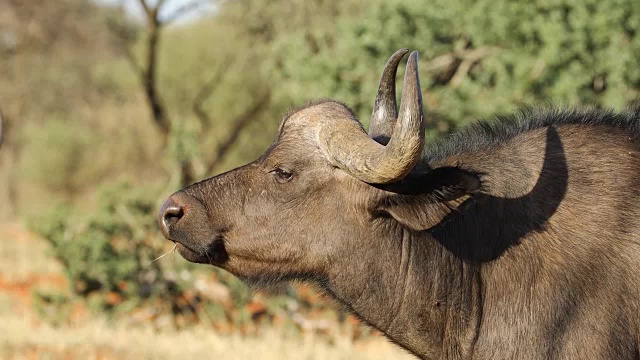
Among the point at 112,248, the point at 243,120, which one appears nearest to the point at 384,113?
the point at 112,248

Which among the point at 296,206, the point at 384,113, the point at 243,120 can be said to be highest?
the point at 384,113

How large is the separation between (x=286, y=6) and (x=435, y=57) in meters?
7.17

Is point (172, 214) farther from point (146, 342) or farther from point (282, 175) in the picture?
point (146, 342)

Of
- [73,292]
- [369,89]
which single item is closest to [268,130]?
[73,292]

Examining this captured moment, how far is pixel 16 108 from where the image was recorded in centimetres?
4022

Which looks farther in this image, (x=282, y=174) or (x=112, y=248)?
(x=112, y=248)

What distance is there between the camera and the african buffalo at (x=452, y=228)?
4.95 meters

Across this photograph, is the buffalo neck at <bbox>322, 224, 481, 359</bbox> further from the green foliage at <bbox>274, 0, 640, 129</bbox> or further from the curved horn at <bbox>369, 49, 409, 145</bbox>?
the green foliage at <bbox>274, 0, 640, 129</bbox>

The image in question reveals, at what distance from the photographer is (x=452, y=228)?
5.23 meters

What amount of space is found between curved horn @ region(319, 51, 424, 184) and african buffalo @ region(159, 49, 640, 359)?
1cm

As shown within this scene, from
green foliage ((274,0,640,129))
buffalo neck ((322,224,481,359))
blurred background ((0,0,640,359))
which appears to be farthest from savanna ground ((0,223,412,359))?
buffalo neck ((322,224,481,359))

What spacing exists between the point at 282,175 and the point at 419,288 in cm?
93

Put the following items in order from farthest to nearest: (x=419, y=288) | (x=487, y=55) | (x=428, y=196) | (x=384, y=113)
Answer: (x=487, y=55), (x=384, y=113), (x=419, y=288), (x=428, y=196)

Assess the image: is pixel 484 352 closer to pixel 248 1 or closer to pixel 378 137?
pixel 378 137
